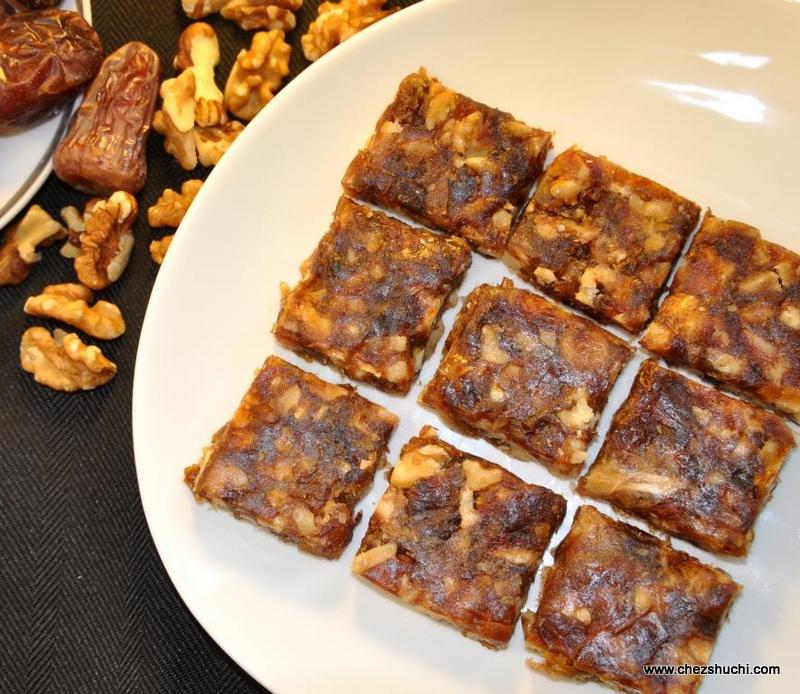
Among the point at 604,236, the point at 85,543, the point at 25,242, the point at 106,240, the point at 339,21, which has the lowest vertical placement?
the point at 85,543

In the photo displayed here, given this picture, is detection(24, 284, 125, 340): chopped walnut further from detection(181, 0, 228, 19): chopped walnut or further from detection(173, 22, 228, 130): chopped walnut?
detection(181, 0, 228, 19): chopped walnut

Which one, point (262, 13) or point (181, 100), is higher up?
point (262, 13)

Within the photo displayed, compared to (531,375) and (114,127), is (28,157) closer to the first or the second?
(114,127)

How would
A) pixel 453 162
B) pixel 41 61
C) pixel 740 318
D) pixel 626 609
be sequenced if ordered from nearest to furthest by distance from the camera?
pixel 626 609 → pixel 740 318 → pixel 453 162 → pixel 41 61

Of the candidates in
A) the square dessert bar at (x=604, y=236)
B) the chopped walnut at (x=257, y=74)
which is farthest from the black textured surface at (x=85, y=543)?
the square dessert bar at (x=604, y=236)

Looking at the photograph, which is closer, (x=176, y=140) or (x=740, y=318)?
(x=740, y=318)

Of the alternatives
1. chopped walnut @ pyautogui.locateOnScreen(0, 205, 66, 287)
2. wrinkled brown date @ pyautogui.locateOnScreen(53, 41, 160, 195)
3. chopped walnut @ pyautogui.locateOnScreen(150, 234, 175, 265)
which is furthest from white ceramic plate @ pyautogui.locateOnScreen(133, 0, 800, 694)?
chopped walnut @ pyautogui.locateOnScreen(0, 205, 66, 287)

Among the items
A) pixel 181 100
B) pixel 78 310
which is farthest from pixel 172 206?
pixel 78 310
